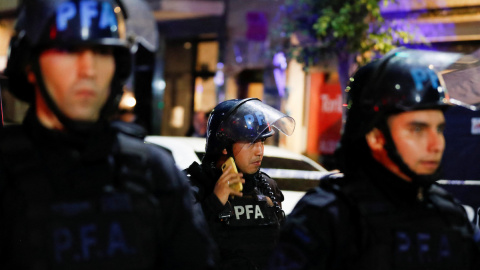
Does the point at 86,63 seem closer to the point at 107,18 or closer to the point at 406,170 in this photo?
the point at 107,18

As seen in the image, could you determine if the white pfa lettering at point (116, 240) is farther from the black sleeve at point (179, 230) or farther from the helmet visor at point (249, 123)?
the helmet visor at point (249, 123)

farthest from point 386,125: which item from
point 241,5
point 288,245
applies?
point 241,5

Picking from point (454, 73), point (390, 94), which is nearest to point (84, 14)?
point (390, 94)

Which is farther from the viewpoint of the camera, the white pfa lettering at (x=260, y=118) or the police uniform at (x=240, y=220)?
the white pfa lettering at (x=260, y=118)

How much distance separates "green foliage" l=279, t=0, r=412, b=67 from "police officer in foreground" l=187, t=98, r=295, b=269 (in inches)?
237

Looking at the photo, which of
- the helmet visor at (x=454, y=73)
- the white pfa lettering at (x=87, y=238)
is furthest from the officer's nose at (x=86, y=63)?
the helmet visor at (x=454, y=73)

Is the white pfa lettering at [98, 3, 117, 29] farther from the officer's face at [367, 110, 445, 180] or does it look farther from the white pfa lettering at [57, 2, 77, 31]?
the officer's face at [367, 110, 445, 180]

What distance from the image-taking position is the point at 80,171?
1.71 meters

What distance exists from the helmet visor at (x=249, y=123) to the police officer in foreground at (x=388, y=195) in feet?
5.22

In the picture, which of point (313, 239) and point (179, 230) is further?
point (313, 239)

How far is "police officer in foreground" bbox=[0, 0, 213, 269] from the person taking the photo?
1.64 m

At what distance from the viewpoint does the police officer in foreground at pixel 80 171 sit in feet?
5.40

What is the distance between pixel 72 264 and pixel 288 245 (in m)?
0.74

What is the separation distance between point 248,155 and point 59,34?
2.27m
